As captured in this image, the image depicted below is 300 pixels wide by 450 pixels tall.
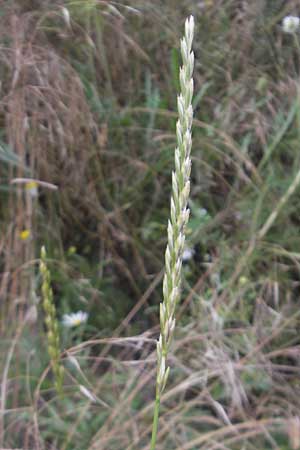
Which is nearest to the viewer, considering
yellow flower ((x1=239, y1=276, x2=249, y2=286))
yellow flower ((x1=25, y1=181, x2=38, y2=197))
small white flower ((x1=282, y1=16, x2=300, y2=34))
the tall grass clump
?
the tall grass clump

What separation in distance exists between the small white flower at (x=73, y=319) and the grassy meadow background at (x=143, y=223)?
2 cm

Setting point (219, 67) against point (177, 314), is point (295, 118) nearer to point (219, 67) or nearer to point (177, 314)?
point (219, 67)

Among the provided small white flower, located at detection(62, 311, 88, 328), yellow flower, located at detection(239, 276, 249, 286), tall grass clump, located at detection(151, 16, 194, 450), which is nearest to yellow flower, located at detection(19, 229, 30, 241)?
small white flower, located at detection(62, 311, 88, 328)

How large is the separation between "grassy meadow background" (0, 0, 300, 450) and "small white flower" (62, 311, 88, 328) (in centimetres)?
2

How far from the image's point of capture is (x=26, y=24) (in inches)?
61.1

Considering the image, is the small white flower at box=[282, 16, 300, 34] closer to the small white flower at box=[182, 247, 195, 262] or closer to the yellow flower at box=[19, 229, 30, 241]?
the small white flower at box=[182, 247, 195, 262]

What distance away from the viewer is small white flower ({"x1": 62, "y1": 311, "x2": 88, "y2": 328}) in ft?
5.42

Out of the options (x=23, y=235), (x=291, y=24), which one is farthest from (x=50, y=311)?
(x=291, y=24)

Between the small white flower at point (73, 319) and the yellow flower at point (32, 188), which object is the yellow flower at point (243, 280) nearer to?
the small white flower at point (73, 319)

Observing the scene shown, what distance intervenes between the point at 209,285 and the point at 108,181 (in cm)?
46

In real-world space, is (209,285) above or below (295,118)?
below

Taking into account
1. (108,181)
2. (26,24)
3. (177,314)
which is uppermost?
(26,24)

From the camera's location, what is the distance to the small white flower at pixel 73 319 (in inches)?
65.0

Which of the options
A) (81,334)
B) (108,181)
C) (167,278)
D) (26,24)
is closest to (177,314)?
(81,334)
